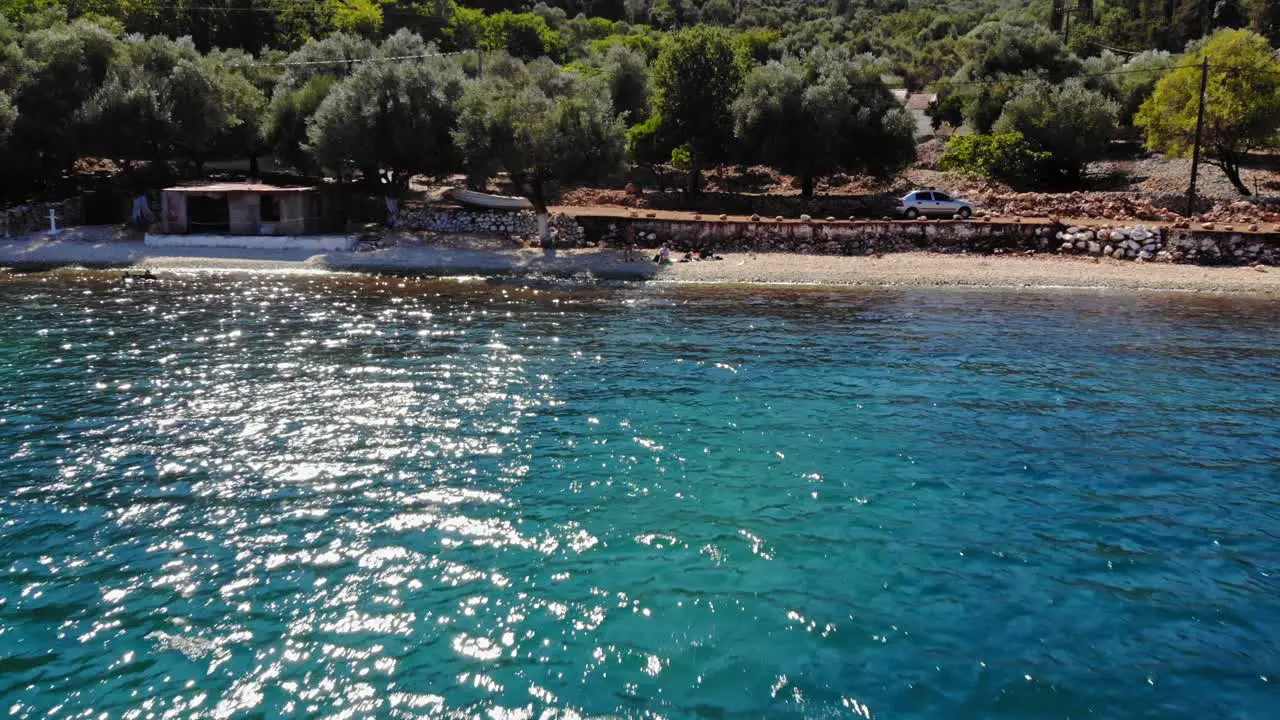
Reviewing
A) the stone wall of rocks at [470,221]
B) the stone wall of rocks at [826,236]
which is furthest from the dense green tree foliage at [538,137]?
the stone wall of rocks at [826,236]

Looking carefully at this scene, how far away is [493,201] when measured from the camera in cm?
4934

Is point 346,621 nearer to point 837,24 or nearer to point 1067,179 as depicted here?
point 1067,179

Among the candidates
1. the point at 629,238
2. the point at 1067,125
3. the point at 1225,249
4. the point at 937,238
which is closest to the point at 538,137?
the point at 629,238

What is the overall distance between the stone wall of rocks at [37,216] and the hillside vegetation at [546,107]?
215 cm

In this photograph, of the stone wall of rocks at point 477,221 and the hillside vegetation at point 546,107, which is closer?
the hillside vegetation at point 546,107

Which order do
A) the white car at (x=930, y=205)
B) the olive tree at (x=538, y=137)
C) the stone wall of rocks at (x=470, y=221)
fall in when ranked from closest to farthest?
the olive tree at (x=538, y=137)
the stone wall of rocks at (x=470, y=221)
the white car at (x=930, y=205)

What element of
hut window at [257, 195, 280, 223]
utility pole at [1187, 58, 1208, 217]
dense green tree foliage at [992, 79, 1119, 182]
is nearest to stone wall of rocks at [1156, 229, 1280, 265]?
utility pole at [1187, 58, 1208, 217]

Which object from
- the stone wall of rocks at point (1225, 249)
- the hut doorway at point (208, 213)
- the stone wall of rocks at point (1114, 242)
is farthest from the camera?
the hut doorway at point (208, 213)

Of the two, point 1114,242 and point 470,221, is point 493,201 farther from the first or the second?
point 1114,242

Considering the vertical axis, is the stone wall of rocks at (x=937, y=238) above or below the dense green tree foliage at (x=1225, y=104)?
below

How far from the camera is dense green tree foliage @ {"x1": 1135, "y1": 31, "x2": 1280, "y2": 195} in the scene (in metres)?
48.1

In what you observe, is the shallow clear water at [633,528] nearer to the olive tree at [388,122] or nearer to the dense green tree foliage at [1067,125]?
the olive tree at [388,122]

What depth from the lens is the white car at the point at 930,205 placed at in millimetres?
48562

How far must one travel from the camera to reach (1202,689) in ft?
34.6
